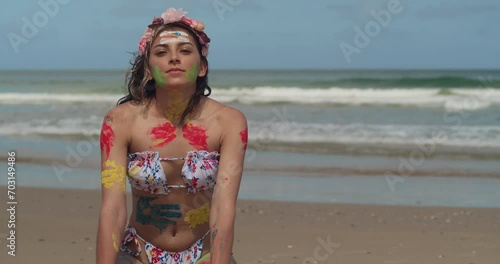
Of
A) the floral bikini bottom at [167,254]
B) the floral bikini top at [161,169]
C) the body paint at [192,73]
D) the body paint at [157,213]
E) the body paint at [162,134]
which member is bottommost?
the floral bikini bottom at [167,254]

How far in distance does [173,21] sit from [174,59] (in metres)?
0.18

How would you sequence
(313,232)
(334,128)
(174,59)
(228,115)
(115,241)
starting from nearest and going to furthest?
(115,241) < (174,59) < (228,115) < (313,232) < (334,128)

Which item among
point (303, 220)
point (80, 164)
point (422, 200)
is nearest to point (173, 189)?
point (303, 220)

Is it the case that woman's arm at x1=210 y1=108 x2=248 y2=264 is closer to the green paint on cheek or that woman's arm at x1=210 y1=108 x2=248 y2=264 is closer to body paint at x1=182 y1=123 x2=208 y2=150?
body paint at x1=182 y1=123 x2=208 y2=150

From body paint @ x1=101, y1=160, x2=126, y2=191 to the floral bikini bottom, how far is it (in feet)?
0.84

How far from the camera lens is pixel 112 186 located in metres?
3.48

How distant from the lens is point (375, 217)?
8.34m

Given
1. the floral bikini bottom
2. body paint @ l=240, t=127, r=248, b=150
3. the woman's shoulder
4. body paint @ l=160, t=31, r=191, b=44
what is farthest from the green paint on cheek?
the floral bikini bottom

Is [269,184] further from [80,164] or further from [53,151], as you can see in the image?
[53,151]

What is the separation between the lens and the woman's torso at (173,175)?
357 cm

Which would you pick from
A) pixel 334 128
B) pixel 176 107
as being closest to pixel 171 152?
pixel 176 107

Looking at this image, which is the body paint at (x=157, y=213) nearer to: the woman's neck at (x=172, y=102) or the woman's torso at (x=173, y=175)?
the woman's torso at (x=173, y=175)

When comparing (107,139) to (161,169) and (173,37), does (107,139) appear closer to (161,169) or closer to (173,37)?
(161,169)

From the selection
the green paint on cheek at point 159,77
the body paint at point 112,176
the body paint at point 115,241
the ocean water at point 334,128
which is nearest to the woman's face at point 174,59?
the green paint on cheek at point 159,77
